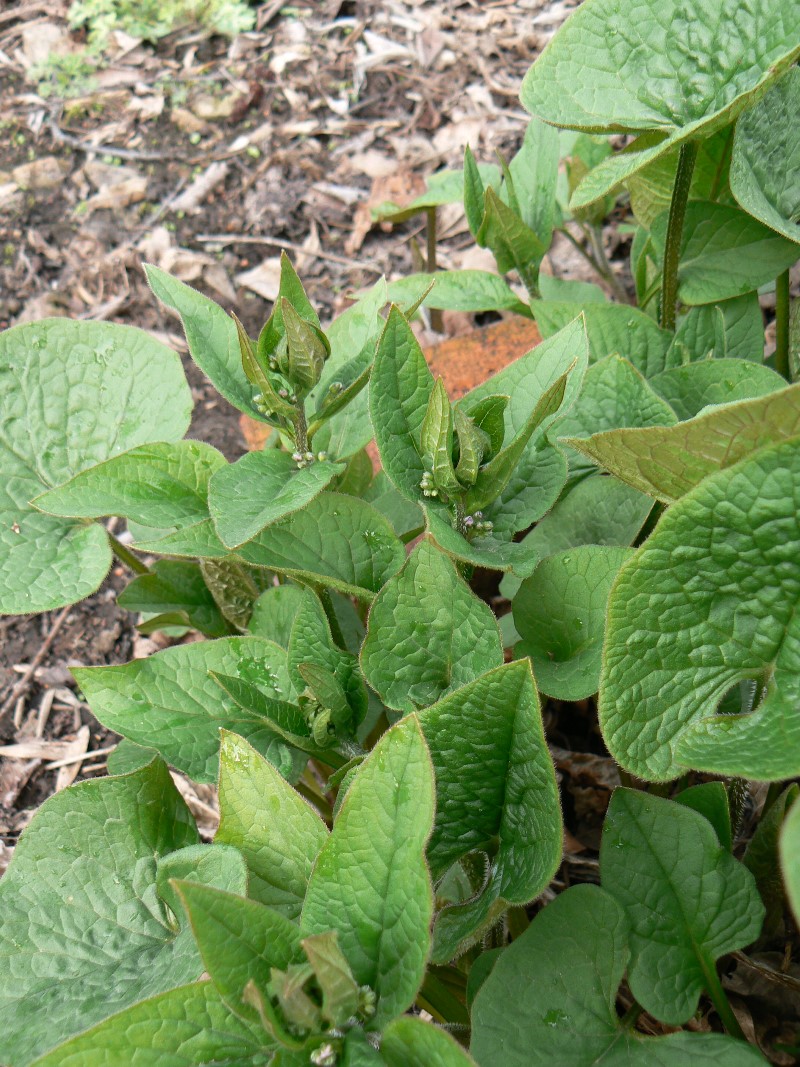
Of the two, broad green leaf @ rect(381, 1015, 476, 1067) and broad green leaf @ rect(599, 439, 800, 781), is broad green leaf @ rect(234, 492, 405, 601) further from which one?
broad green leaf @ rect(381, 1015, 476, 1067)

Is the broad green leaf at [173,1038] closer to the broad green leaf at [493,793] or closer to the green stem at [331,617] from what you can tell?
the broad green leaf at [493,793]

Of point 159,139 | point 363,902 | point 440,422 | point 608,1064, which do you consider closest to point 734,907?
point 608,1064

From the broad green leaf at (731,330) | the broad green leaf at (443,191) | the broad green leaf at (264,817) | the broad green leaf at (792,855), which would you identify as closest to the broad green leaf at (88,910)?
the broad green leaf at (264,817)

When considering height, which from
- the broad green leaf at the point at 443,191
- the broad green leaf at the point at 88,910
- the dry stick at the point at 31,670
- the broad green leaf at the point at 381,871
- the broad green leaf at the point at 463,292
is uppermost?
the broad green leaf at the point at 443,191

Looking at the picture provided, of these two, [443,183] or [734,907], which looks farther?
[443,183]

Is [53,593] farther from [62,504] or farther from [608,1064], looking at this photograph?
[608,1064]

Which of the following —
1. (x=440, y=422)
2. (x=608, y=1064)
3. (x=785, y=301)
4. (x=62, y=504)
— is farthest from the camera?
(x=785, y=301)
